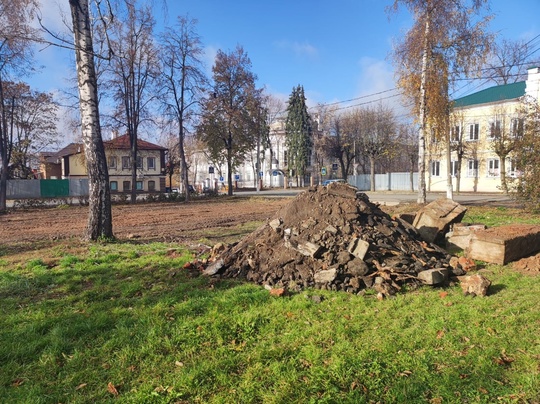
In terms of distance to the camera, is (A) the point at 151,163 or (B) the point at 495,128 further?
(A) the point at 151,163

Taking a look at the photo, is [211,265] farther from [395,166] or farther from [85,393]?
[395,166]

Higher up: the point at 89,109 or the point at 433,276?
the point at 89,109

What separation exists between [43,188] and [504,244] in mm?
42221

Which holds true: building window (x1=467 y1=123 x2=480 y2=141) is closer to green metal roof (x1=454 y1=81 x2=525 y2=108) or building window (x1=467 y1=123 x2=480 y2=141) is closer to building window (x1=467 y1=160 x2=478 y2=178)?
green metal roof (x1=454 y1=81 x2=525 y2=108)

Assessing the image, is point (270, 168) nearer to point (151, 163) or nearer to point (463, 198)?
point (151, 163)

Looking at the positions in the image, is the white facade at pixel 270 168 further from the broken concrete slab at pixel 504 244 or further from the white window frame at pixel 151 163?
the broken concrete slab at pixel 504 244

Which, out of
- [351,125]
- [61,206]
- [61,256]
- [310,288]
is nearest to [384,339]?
[310,288]

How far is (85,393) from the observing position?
2.84 m

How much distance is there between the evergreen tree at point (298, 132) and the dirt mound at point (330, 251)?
171 feet

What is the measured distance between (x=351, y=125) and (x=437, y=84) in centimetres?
3213

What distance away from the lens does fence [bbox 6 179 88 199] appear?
1422 inches

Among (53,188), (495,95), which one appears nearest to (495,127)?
(495,95)

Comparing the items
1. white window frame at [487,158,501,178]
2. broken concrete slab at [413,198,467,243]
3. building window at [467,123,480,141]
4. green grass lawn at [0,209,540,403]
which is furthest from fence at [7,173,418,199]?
green grass lawn at [0,209,540,403]

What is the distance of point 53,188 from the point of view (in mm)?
38594
